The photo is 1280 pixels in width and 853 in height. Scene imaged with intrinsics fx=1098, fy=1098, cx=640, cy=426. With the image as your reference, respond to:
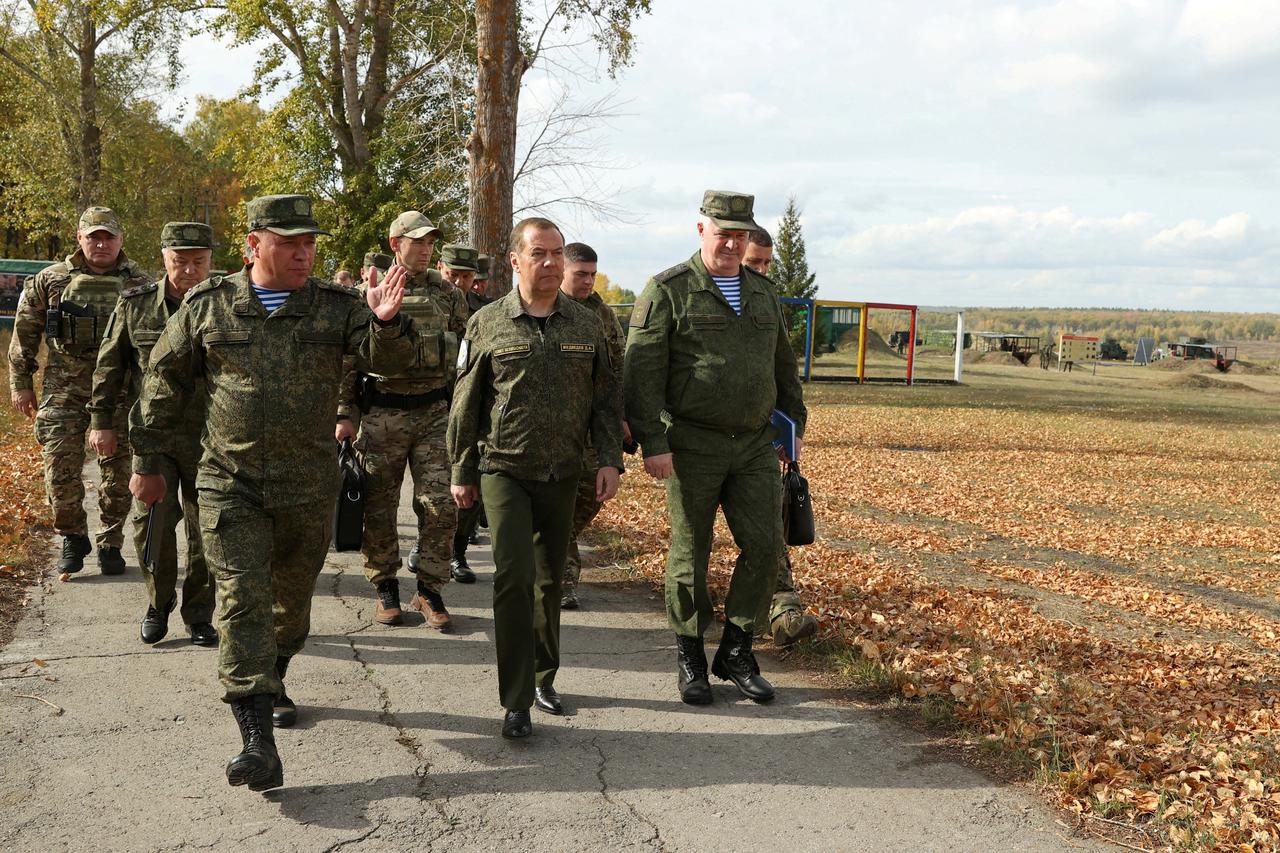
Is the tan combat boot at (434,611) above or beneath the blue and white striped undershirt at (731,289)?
beneath

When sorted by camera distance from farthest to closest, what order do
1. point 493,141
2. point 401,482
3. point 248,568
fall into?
point 493,141 → point 401,482 → point 248,568

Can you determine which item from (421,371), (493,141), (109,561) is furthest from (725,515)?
(493,141)

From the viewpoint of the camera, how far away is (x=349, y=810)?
12.6 feet

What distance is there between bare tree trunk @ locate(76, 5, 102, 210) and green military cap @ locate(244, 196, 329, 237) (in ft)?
113

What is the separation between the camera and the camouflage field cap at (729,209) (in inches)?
195

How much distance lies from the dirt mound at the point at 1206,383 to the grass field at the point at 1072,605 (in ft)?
92.4

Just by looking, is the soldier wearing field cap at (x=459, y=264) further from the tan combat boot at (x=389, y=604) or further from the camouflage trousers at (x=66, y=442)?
the camouflage trousers at (x=66, y=442)

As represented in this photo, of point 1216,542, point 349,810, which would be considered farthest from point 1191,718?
point 1216,542

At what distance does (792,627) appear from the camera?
5801mm

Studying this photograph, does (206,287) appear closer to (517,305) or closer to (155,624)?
(517,305)

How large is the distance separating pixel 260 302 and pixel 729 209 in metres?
2.09

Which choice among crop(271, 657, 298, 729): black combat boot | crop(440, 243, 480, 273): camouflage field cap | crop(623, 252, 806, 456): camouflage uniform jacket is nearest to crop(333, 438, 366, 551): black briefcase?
crop(271, 657, 298, 729): black combat boot

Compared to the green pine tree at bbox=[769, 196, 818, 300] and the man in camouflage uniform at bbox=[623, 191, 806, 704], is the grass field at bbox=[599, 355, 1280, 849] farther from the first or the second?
the green pine tree at bbox=[769, 196, 818, 300]

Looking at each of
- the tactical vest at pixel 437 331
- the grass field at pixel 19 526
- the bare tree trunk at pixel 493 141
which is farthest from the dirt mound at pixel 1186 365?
the tactical vest at pixel 437 331
